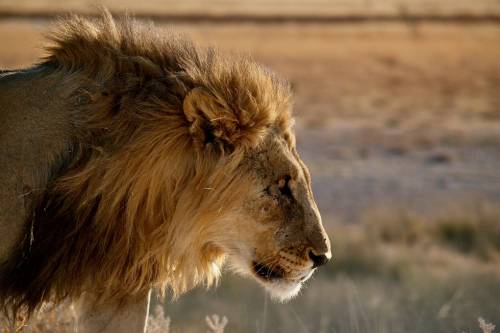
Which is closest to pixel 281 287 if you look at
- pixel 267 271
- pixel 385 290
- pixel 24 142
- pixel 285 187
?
pixel 267 271

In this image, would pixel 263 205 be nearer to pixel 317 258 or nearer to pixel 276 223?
pixel 276 223

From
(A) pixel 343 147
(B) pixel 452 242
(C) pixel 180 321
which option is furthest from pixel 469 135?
(C) pixel 180 321

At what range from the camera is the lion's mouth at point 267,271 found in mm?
4824

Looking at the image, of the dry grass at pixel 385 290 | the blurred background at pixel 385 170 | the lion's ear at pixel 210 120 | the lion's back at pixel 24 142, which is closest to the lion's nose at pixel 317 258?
the lion's ear at pixel 210 120

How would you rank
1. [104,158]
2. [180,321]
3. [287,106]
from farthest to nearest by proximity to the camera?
[180,321] < [287,106] < [104,158]

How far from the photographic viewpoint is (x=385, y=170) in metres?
16.0

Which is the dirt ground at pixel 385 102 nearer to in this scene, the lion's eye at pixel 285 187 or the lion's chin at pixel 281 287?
the lion's eye at pixel 285 187

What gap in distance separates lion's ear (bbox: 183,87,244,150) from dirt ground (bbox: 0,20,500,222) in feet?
2.13

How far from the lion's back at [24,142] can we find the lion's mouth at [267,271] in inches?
41.5

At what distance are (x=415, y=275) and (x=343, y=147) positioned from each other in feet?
25.5

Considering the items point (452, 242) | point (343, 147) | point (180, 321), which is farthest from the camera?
point (343, 147)

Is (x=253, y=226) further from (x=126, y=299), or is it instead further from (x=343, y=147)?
(x=343, y=147)

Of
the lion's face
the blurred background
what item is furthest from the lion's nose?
the blurred background

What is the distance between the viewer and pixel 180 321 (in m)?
8.79
